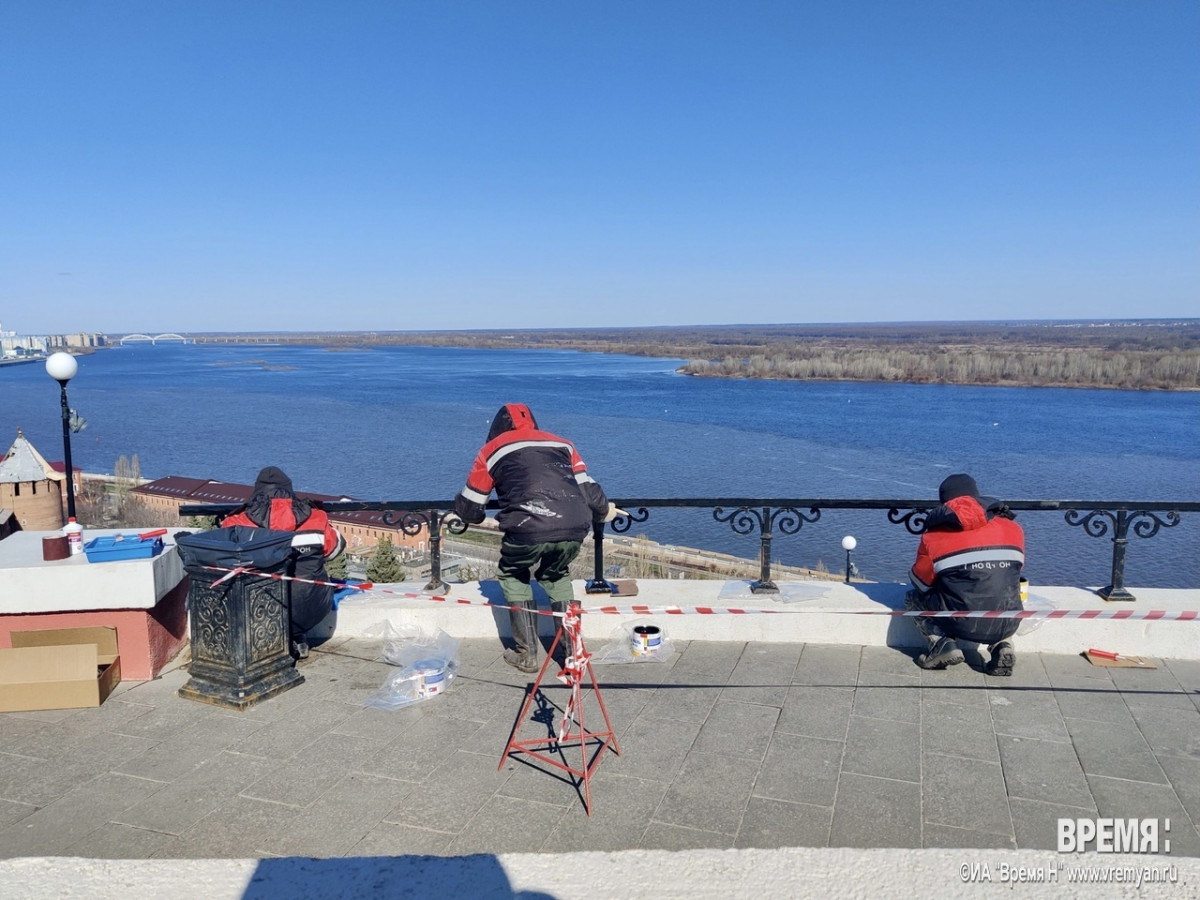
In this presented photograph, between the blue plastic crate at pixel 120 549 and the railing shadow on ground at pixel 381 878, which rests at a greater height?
the blue plastic crate at pixel 120 549

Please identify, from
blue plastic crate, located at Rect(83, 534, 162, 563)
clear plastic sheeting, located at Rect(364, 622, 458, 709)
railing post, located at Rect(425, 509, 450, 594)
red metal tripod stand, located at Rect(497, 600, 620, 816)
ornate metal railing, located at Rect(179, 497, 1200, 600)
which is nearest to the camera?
red metal tripod stand, located at Rect(497, 600, 620, 816)

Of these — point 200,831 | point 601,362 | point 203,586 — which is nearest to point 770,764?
point 200,831

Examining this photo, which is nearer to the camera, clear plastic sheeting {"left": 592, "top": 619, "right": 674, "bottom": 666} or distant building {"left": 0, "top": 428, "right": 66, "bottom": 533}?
clear plastic sheeting {"left": 592, "top": 619, "right": 674, "bottom": 666}

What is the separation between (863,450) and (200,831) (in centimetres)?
5595

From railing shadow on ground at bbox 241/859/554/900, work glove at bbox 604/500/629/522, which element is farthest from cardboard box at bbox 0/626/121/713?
work glove at bbox 604/500/629/522

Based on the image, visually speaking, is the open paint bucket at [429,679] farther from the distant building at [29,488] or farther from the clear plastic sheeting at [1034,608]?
the distant building at [29,488]

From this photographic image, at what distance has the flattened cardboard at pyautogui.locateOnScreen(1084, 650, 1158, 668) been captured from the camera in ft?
16.6

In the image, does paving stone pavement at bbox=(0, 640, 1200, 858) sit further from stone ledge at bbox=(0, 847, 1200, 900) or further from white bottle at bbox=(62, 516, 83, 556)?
white bottle at bbox=(62, 516, 83, 556)

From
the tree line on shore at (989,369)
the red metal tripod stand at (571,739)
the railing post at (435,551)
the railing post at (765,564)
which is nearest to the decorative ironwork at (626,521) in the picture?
the railing post at (765,564)

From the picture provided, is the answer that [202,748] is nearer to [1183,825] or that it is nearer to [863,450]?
[1183,825]

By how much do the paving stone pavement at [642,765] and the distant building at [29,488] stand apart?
1042 inches

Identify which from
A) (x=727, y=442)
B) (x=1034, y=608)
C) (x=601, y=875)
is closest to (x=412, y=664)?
(x=601, y=875)

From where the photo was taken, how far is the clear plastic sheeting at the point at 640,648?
5262mm

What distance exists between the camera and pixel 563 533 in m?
4.79
